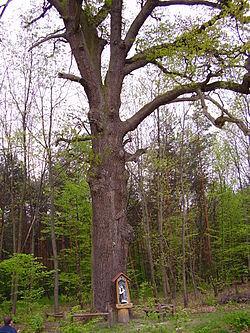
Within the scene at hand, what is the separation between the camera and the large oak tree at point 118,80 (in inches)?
292

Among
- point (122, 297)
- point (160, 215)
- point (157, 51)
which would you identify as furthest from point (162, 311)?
point (160, 215)

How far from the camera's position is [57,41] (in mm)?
9875

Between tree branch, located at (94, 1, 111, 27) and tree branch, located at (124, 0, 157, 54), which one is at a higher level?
tree branch, located at (94, 1, 111, 27)

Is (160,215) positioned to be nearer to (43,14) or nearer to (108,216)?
(108,216)

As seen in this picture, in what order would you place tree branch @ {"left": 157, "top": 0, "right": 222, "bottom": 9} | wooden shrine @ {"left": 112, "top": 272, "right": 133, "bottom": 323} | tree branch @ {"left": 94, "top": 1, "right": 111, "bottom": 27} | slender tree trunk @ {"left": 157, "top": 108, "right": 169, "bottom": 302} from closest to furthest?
wooden shrine @ {"left": 112, "top": 272, "right": 133, "bottom": 323}
tree branch @ {"left": 157, "top": 0, "right": 222, "bottom": 9}
tree branch @ {"left": 94, "top": 1, "right": 111, "bottom": 27}
slender tree trunk @ {"left": 157, "top": 108, "right": 169, "bottom": 302}

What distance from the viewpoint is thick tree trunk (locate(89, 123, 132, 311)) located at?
745cm

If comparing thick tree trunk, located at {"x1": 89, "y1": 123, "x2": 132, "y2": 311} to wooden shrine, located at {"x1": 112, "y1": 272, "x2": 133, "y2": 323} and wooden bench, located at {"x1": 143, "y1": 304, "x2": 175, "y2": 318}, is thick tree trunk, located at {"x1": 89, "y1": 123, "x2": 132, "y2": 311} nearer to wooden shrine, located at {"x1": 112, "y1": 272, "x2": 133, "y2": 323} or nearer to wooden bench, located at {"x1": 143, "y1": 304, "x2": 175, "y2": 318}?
wooden shrine, located at {"x1": 112, "y1": 272, "x2": 133, "y2": 323}

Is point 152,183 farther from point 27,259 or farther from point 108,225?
point 108,225

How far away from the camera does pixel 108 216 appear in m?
7.75

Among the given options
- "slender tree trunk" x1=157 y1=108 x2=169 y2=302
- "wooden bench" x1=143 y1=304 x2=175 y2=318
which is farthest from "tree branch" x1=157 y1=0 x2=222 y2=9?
"slender tree trunk" x1=157 y1=108 x2=169 y2=302

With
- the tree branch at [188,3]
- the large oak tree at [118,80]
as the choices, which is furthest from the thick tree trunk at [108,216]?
the tree branch at [188,3]

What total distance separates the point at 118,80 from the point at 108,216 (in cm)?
332

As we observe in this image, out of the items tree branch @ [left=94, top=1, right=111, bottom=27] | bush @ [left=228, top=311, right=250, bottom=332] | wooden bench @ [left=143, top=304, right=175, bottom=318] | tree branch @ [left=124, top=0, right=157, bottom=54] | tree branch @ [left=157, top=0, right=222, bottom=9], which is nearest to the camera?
bush @ [left=228, top=311, right=250, bottom=332]

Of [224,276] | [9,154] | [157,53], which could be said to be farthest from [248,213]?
[157,53]
